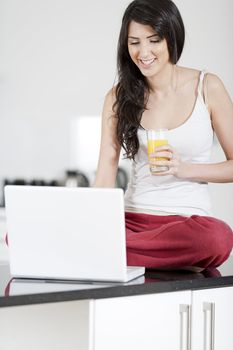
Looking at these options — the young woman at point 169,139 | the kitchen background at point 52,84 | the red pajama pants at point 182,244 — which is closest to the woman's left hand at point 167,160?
the young woman at point 169,139

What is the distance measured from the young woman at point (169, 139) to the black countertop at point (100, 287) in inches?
4.2

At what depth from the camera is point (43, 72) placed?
16.2 feet

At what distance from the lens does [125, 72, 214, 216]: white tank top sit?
243cm

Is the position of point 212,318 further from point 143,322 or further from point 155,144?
point 155,144

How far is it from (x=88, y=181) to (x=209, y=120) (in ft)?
7.93

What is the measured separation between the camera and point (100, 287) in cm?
183

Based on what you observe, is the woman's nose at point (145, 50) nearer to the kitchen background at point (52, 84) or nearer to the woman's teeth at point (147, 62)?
the woman's teeth at point (147, 62)

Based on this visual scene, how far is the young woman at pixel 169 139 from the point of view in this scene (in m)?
2.26

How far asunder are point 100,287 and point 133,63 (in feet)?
3.16

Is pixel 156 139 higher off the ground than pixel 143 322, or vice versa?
pixel 156 139

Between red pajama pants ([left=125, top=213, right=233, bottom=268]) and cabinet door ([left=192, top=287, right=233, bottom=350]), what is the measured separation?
0.57ft

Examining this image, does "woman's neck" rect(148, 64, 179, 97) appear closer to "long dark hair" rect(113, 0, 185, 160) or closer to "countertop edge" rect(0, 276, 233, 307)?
"long dark hair" rect(113, 0, 185, 160)

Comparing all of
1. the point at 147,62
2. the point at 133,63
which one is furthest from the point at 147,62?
the point at 133,63

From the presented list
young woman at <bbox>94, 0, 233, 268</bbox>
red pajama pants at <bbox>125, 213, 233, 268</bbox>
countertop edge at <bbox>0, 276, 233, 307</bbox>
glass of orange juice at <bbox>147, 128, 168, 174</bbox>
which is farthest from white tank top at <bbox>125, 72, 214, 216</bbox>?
countertop edge at <bbox>0, 276, 233, 307</bbox>
